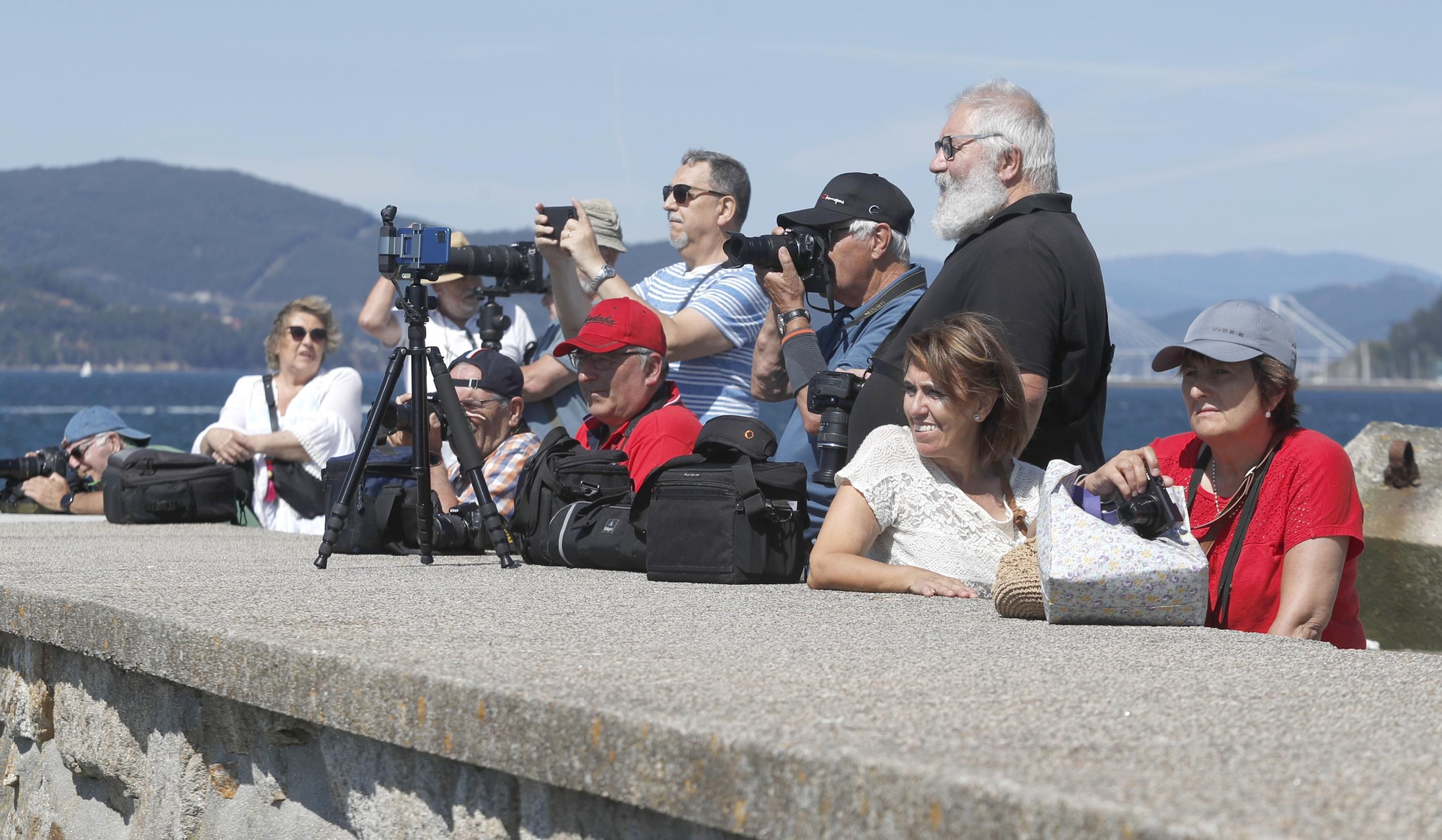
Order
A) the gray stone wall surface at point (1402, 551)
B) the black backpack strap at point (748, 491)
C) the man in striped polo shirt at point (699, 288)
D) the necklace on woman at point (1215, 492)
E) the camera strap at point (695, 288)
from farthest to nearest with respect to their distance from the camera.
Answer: the gray stone wall surface at point (1402, 551)
the camera strap at point (695, 288)
the man in striped polo shirt at point (699, 288)
the black backpack strap at point (748, 491)
the necklace on woman at point (1215, 492)

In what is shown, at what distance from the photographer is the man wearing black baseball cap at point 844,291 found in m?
4.52

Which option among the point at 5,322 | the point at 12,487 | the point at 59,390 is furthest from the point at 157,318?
the point at 12,487

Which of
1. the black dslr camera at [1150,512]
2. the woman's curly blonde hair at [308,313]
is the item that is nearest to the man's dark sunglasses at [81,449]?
the woman's curly blonde hair at [308,313]

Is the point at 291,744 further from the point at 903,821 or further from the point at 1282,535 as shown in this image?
the point at 1282,535

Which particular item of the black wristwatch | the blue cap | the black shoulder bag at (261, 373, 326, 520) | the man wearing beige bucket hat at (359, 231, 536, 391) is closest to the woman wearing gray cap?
the black wristwatch

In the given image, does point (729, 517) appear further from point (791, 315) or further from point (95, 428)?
point (95, 428)

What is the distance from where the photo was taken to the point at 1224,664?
8.91ft

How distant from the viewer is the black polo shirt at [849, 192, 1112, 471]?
3.90 m

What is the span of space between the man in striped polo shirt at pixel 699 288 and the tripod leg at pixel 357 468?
0.79 metres

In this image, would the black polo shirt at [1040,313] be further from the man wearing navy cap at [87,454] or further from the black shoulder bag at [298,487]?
the man wearing navy cap at [87,454]

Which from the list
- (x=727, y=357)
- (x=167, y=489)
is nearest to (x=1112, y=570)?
(x=727, y=357)

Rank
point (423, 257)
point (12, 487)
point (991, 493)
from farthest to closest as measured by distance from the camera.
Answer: point (12, 487), point (423, 257), point (991, 493)

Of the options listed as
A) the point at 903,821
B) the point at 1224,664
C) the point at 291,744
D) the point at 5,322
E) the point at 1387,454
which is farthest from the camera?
the point at 5,322

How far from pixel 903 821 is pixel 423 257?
3399mm
